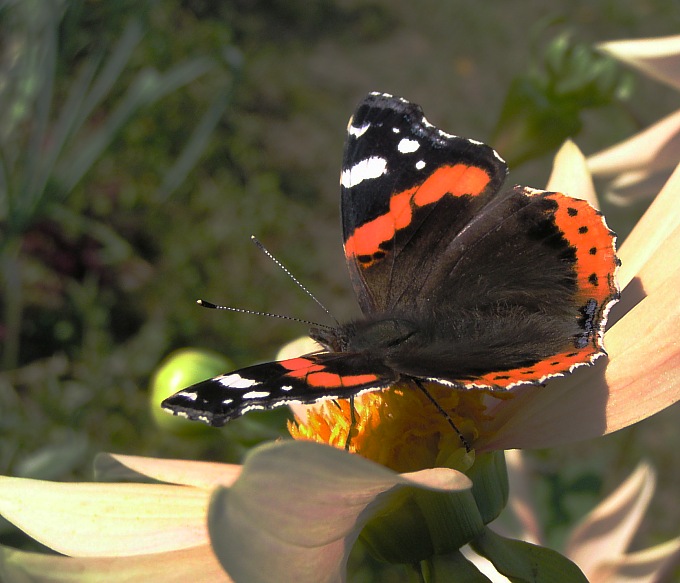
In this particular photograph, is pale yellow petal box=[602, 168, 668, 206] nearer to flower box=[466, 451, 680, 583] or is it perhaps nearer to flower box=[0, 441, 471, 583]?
flower box=[466, 451, 680, 583]

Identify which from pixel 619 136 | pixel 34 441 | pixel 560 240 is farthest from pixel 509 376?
pixel 619 136

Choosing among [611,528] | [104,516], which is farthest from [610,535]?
[104,516]

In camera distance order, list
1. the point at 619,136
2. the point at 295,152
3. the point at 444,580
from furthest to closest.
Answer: the point at 295,152 → the point at 619,136 → the point at 444,580

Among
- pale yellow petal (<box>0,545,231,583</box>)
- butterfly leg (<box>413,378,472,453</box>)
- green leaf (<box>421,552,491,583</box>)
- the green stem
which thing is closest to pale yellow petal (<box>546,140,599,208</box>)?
butterfly leg (<box>413,378,472,453</box>)

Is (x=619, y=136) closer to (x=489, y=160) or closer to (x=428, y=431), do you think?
(x=489, y=160)

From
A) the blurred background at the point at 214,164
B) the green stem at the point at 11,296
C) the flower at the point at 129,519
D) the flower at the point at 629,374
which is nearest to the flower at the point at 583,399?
the flower at the point at 629,374
